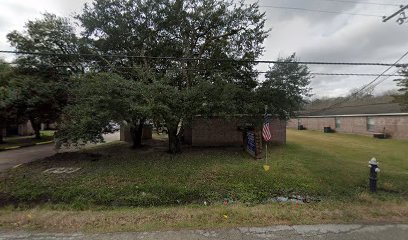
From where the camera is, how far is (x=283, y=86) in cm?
1406

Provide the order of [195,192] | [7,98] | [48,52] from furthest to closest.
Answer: [48,52]
[7,98]
[195,192]

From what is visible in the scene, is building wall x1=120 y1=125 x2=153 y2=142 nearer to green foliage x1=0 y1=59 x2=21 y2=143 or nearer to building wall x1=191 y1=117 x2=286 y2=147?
building wall x1=191 y1=117 x2=286 y2=147

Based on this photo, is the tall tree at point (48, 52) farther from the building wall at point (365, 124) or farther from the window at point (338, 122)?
the window at point (338, 122)

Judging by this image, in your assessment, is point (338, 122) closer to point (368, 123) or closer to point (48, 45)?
point (368, 123)

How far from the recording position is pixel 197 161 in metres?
12.0

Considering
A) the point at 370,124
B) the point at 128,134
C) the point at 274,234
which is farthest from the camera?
the point at 370,124

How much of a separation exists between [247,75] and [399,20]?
7478 millimetres

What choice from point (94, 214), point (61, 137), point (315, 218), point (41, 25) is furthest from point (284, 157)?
point (41, 25)

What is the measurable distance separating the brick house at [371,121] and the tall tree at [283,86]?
7.72 m

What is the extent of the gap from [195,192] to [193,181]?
879 millimetres

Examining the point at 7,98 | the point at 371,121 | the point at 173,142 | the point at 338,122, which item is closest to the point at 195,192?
the point at 173,142

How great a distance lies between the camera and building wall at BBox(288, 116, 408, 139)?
73.0 feet

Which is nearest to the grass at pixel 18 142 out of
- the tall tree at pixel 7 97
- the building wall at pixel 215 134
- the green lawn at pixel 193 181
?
the tall tree at pixel 7 97

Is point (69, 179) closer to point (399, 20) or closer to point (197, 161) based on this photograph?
point (197, 161)
